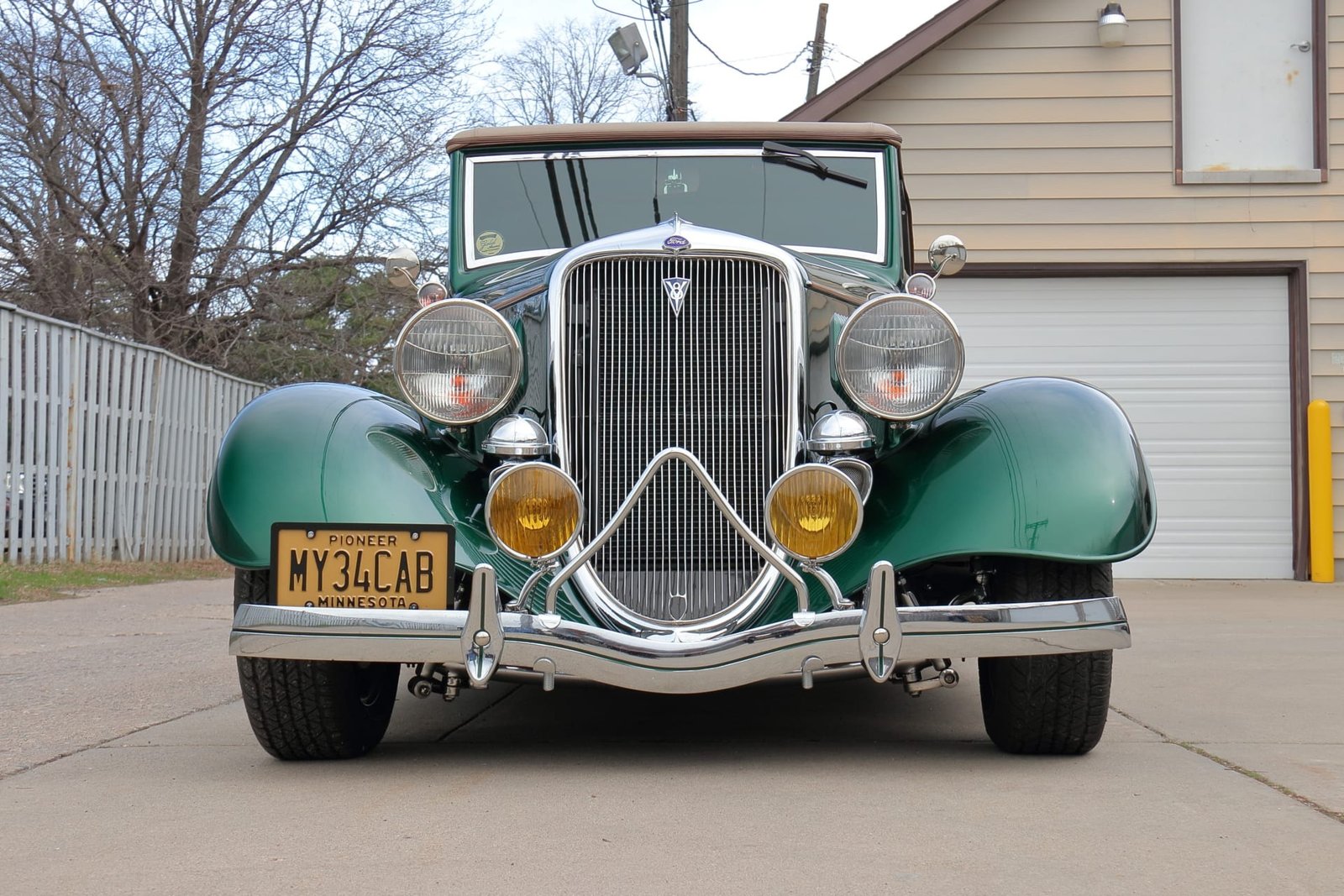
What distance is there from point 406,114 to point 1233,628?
15045 mm

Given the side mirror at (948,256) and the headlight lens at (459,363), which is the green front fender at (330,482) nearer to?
the headlight lens at (459,363)

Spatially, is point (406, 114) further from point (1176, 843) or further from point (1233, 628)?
point (1176, 843)

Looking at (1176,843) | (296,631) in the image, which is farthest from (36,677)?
(1176,843)

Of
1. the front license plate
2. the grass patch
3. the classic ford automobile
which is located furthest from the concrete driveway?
the grass patch

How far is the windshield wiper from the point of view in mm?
5246

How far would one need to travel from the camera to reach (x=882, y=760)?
Answer: 3.96 metres

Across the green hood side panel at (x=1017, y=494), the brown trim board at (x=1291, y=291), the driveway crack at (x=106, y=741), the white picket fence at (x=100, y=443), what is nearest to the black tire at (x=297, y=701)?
the driveway crack at (x=106, y=741)

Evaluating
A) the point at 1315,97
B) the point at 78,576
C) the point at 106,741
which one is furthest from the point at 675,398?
the point at 1315,97

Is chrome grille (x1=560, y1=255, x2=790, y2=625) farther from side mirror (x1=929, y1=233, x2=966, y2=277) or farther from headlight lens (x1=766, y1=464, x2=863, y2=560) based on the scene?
side mirror (x1=929, y1=233, x2=966, y2=277)

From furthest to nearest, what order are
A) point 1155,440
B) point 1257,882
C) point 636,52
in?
point 636,52
point 1155,440
point 1257,882

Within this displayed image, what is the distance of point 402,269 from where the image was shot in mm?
5109

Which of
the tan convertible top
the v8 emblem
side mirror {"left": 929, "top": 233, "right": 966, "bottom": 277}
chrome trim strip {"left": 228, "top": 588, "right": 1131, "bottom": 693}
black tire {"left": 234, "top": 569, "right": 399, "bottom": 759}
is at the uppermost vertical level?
A: the tan convertible top

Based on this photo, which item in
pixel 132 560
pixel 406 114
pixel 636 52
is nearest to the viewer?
pixel 132 560

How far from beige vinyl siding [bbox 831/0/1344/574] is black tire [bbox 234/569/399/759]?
8265mm
